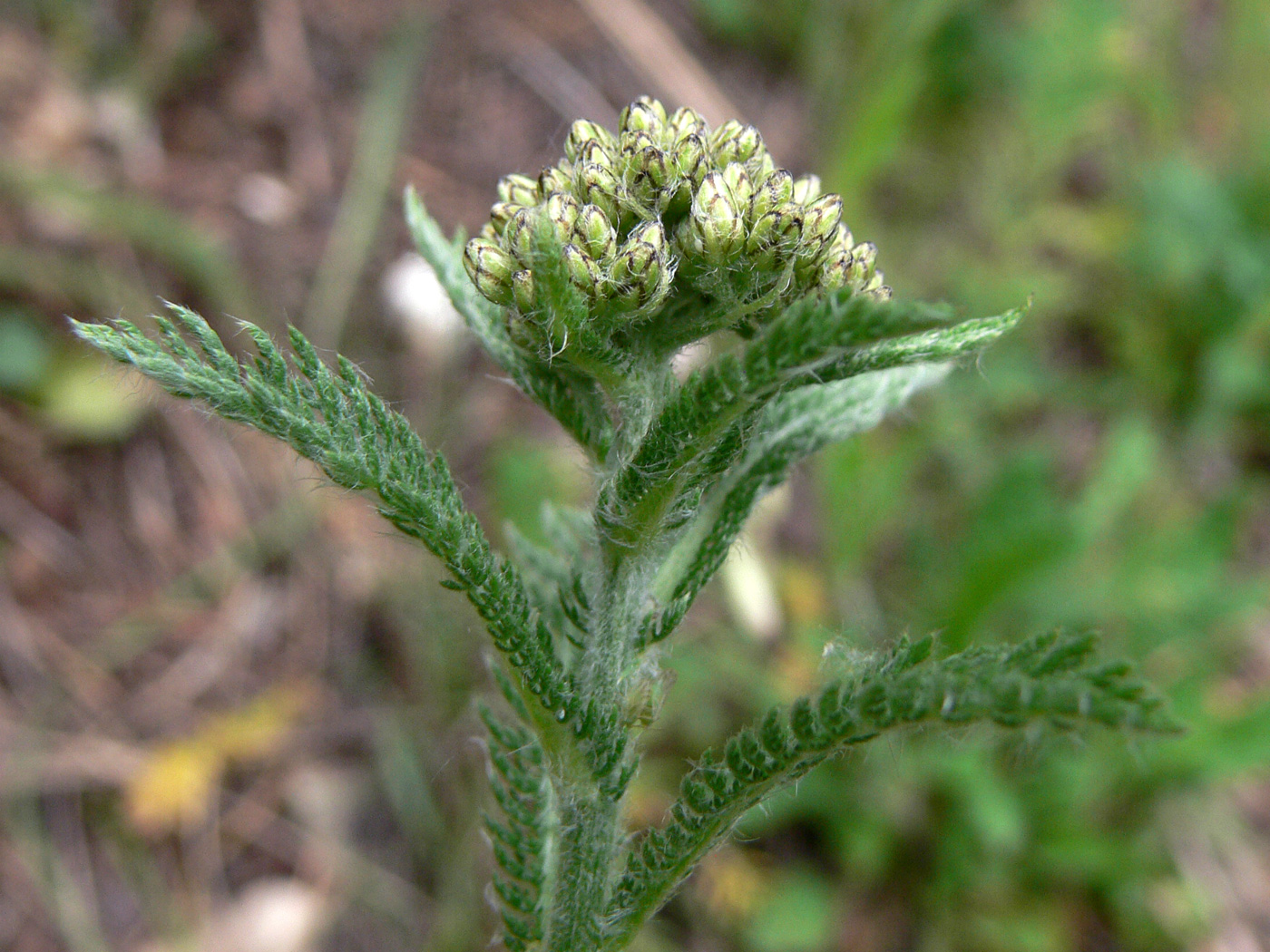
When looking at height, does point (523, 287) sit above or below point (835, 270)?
below

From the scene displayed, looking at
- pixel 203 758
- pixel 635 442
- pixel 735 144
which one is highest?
pixel 735 144

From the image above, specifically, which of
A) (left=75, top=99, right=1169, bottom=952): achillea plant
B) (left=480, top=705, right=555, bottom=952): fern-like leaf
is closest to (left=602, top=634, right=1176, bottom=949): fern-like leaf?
(left=75, top=99, right=1169, bottom=952): achillea plant

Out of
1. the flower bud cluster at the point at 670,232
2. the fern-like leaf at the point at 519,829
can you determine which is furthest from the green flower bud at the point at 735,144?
the fern-like leaf at the point at 519,829

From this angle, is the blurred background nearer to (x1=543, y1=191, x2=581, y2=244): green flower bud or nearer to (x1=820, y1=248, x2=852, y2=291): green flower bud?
(x1=820, y1=248, x2=852, y2=291): green flower bud

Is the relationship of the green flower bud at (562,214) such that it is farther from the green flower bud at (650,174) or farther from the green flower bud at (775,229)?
the green flower bud at (775,229)

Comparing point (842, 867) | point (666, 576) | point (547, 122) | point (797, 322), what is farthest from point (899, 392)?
point (547, 122)

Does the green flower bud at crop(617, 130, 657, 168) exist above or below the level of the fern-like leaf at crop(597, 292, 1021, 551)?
above

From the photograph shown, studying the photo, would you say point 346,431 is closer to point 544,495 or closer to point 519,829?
point 519,829

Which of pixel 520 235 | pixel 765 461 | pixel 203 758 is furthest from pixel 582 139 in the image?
pixel 203 758
